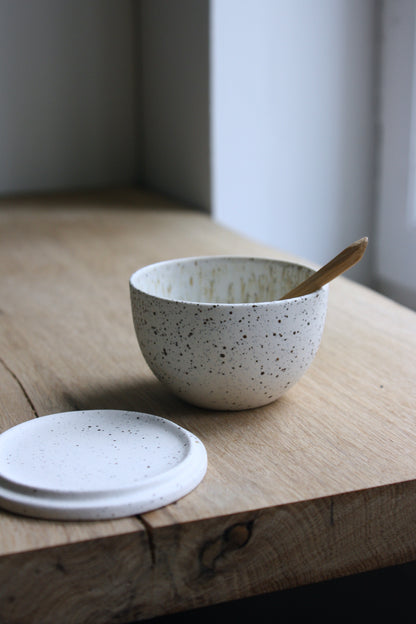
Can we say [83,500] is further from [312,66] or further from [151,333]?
[312,66]

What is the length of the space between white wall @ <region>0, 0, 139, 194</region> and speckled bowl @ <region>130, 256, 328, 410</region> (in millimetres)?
1332

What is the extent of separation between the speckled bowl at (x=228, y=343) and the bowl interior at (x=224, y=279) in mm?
33

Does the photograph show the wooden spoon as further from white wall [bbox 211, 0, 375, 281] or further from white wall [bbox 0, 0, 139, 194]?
white wall [bbox 0, 0, 139, 194]

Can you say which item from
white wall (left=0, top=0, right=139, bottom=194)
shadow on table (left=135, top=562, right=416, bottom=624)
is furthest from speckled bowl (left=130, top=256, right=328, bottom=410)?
white wall (left=0, top=0, right=139, bottom=194)

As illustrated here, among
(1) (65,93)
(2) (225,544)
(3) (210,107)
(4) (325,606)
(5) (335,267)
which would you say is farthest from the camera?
(1) (65,93)

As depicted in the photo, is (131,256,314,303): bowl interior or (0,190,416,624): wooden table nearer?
(0,190,416,624): wooden table

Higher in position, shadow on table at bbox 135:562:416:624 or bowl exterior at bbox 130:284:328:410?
bowl exterior at bbox 130:284:328:410

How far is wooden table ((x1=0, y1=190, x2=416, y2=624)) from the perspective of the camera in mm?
428

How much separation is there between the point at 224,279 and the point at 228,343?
0.48 ft

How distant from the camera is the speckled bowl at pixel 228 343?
1.76ft

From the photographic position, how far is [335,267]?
552 mm

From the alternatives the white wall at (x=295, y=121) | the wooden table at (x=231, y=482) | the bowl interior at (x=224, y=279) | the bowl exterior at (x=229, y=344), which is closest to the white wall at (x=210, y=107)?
the white wall at (x=295, y=121)

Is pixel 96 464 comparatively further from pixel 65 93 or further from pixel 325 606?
pixel 65 93

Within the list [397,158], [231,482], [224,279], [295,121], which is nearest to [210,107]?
[295,121]
